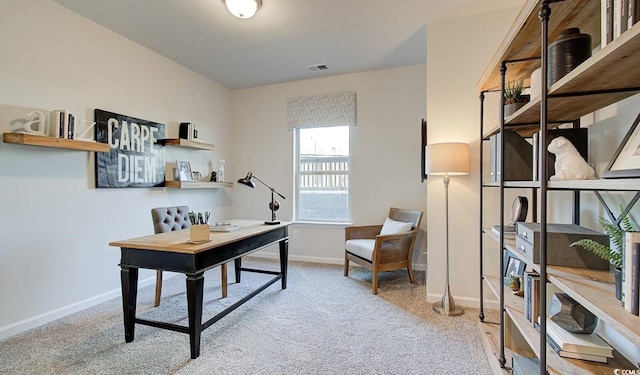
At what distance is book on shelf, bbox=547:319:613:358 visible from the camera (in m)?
1.31

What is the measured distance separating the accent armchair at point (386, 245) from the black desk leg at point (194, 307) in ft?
5.86

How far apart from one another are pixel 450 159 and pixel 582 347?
155 cm

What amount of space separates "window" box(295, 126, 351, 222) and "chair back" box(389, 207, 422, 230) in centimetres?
68

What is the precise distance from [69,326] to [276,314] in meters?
1.67

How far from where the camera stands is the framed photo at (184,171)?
3.83 m

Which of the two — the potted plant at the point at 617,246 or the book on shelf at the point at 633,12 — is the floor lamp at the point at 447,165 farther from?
the book on shelf at the point at 633,12

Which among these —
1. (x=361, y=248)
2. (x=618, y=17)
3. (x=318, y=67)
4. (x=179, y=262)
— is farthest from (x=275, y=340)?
(x=318, y=67)

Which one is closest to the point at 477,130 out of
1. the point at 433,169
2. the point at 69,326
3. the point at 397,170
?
the point at 433,169

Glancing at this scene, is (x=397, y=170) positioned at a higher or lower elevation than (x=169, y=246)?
higher

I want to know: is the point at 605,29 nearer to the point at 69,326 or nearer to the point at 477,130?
the point at 477,130

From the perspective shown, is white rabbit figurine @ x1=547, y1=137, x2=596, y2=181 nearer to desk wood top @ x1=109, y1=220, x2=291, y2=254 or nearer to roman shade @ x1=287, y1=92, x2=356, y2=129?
desk wood top @ x1=109, y1=220, x2=291, y2=254

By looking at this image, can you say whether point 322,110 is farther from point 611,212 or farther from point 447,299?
point 611,212

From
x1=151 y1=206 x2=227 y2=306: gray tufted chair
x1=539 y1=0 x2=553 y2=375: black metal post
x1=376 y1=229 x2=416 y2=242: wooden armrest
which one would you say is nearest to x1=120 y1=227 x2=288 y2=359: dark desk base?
x1=151 y1=206 x2=227 y2=306: gray tufted chair

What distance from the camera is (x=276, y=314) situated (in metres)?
2.67
